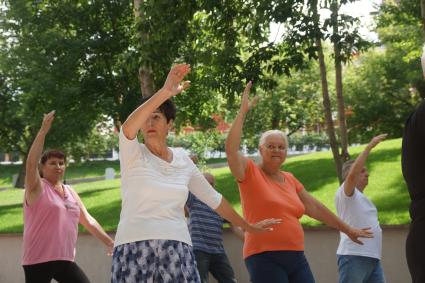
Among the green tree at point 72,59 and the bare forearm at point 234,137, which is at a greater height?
the green tree at point 72,59

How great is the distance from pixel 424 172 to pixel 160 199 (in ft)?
4.00

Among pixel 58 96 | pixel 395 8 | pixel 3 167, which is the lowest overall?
pixel 3 167

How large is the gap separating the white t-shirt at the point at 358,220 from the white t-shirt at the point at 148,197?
262cm

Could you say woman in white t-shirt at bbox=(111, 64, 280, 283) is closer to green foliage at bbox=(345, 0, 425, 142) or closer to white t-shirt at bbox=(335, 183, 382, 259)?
white t-shirt at bbox=(335, 183, 382, 259)

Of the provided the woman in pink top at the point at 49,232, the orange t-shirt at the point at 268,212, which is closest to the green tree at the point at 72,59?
the woman in pink top at the point at 49,232

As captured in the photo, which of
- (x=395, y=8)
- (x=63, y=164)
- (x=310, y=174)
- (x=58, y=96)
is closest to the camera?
(x=63, y=164)

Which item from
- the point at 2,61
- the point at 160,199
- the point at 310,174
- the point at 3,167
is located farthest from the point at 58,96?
the point at 3,167

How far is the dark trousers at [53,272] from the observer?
5.57 metres

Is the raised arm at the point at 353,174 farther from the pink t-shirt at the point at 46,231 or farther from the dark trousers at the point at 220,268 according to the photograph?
the pink t-shirt at the point at 46,231

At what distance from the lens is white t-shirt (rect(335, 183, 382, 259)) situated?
5.77 metres

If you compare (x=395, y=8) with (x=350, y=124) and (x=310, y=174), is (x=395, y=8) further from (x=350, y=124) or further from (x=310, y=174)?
(x=350, y=124)

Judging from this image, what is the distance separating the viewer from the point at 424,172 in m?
2.96

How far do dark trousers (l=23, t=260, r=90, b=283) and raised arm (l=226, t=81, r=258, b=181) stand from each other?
1.80m

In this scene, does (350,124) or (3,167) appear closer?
(350,124)
